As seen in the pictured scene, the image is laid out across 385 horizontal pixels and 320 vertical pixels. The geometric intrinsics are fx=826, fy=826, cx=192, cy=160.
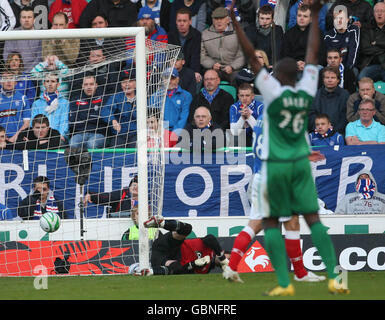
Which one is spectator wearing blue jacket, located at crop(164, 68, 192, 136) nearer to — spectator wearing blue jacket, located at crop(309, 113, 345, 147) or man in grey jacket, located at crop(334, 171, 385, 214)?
spectator wearing blue jacket, located at crop(309, 113, 345, 147)

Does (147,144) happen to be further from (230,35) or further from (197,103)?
(230,35)

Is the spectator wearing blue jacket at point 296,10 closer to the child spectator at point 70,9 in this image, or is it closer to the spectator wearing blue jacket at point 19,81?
the child spectator at point 70,9

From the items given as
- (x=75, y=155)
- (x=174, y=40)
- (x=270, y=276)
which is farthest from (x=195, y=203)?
(x=174, y=40)

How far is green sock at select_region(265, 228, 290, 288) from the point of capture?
770 cm

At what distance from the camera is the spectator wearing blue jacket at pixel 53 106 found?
14180 mm

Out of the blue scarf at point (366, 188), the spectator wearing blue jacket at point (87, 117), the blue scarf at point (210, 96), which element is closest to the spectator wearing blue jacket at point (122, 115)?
the spectator wearing blue jacket at point (87, 117)

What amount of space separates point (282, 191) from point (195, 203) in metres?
6.07

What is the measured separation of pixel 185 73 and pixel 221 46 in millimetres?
1054

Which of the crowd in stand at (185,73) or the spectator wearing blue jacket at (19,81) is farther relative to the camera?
the spectator wearing blue jacket at (19,81)

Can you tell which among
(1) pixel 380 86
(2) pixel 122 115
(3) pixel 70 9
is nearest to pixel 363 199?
(1) pixel 380 86

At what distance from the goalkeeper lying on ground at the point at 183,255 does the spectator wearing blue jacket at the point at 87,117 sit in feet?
8.77

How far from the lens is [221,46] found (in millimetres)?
16516

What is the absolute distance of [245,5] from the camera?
1711 cm

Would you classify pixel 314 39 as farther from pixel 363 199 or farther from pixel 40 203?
pixel 40 203
